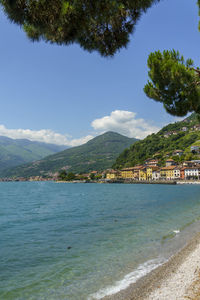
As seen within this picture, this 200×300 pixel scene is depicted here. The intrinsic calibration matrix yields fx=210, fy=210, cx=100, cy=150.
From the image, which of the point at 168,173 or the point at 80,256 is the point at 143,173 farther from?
the point at 80,256

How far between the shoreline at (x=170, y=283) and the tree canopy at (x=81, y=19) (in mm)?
6964

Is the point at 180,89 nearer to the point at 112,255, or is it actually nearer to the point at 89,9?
the point at 89,9

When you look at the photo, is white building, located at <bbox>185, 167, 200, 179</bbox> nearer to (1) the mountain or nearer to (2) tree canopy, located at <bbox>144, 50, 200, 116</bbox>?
(1) the mountain

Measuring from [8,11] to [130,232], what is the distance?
39.9ft

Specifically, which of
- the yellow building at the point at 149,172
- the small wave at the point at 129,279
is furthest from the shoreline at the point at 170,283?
the yellow building at the point at 149,172

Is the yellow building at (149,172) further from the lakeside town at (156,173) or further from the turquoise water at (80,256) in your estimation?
the turquoise water at (80,256)

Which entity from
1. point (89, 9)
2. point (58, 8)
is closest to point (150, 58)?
point (89, 9)

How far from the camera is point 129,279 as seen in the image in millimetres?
6652

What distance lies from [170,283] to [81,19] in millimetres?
7397

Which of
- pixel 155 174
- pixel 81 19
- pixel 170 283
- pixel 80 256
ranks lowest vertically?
pixel 80 256

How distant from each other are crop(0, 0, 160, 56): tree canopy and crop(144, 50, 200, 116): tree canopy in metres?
3.64

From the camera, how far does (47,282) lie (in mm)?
6859

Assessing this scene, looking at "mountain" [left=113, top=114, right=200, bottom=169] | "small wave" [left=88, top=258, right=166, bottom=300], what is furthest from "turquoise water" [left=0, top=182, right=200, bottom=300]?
"mountain" [left=113, top=114, right=200, bottom=169]

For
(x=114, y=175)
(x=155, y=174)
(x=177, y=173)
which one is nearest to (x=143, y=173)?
(x=155, y=174)
